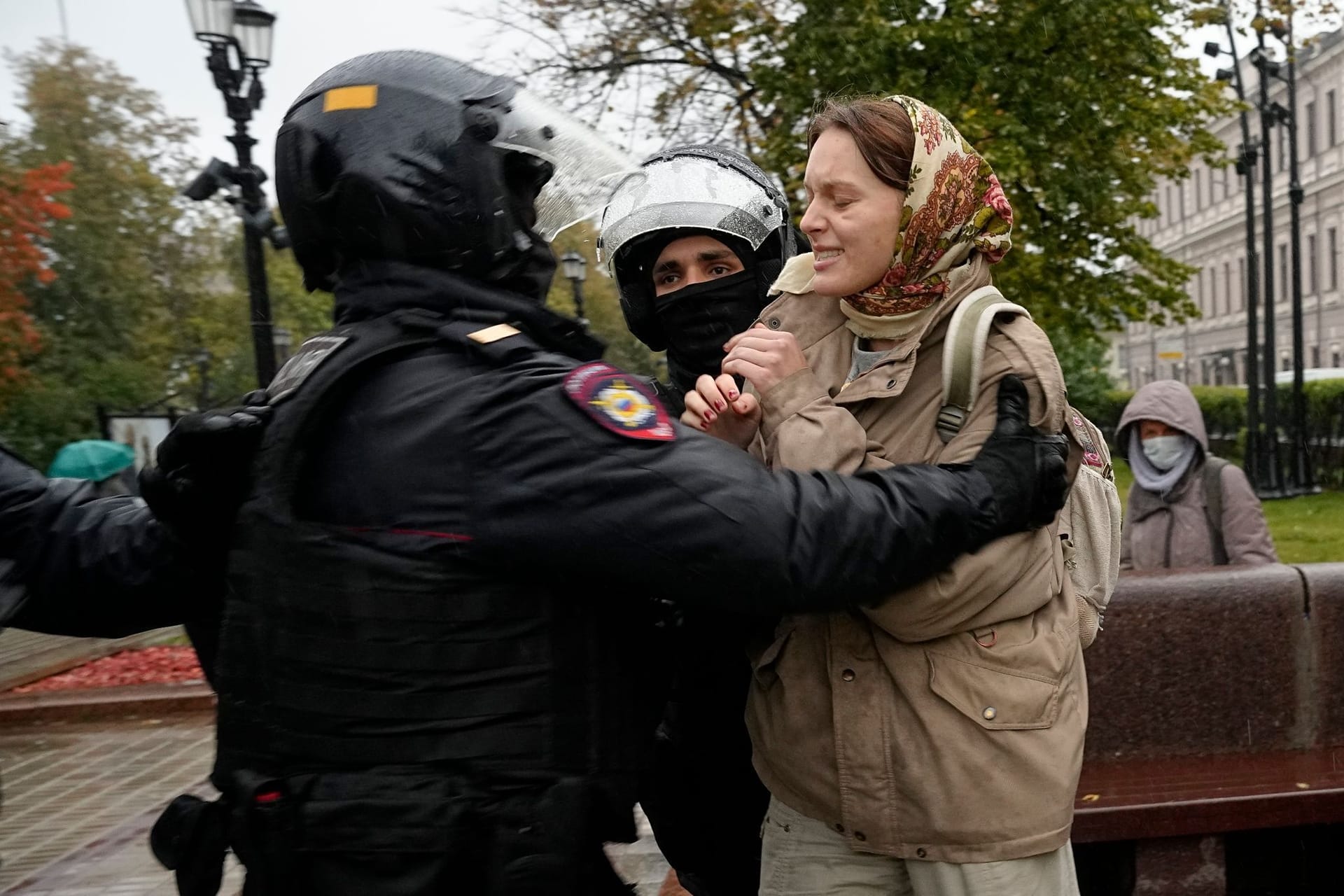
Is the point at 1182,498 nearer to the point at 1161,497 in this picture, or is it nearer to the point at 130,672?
the point at 1161,497

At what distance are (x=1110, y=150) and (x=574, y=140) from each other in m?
14.3

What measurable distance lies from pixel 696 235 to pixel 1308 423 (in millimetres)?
19724

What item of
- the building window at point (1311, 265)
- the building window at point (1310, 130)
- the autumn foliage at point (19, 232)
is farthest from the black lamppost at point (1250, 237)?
the building window at point (1311, 265)

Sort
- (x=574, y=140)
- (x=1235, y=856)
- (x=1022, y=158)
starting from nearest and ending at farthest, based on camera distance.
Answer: (x=574, y=140), (x=1235, y=856), (x=1022, y=158)

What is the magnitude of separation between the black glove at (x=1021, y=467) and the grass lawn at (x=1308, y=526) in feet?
25.6

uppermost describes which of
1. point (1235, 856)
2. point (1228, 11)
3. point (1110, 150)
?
point (1228, 11)

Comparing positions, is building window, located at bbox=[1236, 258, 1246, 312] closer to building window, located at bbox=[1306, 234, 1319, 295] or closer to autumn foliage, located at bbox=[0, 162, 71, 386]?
building window, located at bbox=[1306, 234, 1319, 295]

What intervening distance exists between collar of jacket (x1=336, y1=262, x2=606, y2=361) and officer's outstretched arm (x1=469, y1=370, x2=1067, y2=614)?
0.18m

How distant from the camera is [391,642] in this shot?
1541mm

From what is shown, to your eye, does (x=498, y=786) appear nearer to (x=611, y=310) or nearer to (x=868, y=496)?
(x=868, y=496)

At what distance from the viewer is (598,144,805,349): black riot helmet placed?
2.53 meters

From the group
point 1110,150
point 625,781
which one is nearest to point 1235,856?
point 625,781

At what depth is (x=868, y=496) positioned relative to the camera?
1579 mm

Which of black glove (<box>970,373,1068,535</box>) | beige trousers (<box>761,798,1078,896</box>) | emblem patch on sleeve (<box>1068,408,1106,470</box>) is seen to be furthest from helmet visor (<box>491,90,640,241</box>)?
beige trousers (<box>761,798,1078,896</box>)
